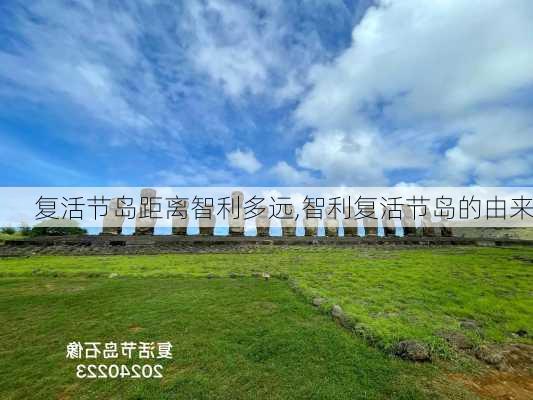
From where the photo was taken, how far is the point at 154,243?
23.1 meters

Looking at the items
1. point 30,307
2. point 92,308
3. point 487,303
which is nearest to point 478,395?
point 487,303

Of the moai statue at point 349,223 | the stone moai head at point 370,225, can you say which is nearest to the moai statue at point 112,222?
the moai statue at point 349,223

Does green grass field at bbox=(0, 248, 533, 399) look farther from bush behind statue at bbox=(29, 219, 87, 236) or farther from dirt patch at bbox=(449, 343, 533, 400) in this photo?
bush behind statue at bbox=(29, 219, 87, 236)

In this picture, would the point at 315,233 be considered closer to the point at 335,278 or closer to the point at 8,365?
the point at 335,278

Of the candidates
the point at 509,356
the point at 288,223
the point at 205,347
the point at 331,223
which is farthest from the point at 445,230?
the point at 205,347

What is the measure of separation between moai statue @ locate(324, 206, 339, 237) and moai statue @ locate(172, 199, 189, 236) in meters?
12.1

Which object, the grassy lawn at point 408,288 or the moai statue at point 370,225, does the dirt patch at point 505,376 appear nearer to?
the grassy lawn at point 408,288

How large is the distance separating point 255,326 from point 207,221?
62.4 feet

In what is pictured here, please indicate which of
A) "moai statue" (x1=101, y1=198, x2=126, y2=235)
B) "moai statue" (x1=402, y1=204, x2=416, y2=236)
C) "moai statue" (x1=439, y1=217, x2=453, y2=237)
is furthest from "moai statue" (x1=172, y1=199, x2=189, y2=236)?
"moai statue" (x1=439, y1=217, x2=453, y2=237)

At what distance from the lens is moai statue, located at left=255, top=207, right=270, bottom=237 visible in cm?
2581

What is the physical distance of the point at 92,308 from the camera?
27.2 feet

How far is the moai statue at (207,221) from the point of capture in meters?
25.2

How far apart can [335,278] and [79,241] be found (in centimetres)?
1952

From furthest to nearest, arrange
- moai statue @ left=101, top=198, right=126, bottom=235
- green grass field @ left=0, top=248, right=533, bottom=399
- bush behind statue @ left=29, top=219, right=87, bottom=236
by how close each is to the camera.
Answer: bush behind statue @ left=29, top=219, right=87, bottom=236 → moai statue @ left=101, top=198, right=126, bottom=235 → green grass field @ left=0, top=248, right=533, bottom=399
